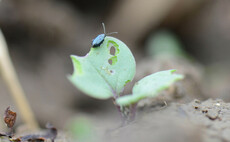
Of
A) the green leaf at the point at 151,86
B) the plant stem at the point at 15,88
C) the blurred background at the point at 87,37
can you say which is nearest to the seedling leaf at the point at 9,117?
the green leaf at the point at 151,86

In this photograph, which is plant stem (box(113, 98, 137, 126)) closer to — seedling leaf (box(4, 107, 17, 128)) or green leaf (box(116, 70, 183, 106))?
green leaf (box(116, 70, 183, 106))

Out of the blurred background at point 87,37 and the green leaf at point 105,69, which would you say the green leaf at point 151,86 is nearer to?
the green leaf at point 105,69

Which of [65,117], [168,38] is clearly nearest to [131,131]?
[65,117]

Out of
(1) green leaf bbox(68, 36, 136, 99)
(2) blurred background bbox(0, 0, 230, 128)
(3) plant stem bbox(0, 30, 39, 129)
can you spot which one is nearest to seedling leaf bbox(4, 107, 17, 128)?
(1) green leaf bbox(68, 36, 136, 99)

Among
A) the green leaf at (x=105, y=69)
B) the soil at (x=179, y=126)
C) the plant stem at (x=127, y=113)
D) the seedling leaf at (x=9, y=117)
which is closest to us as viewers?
the soil at (x=179, y=126)

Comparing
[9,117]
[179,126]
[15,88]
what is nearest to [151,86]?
[179,126]

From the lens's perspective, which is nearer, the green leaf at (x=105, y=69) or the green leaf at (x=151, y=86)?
the green leaf at (x=151, y=86)
